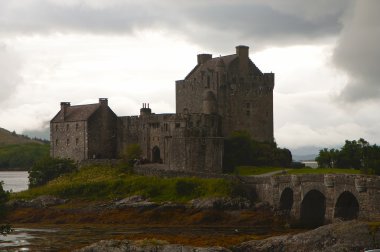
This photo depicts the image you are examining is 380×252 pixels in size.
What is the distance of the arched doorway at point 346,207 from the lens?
61.6 m

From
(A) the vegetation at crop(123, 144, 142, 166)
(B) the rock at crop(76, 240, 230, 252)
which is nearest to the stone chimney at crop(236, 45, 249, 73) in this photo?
(A) the vegetation at crop(123, 144, 142, 166)

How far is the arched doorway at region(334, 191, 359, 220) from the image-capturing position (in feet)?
202

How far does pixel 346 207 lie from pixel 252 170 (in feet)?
70.8

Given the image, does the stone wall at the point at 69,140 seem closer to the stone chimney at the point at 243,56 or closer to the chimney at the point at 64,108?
the chimney at the point at 64,108

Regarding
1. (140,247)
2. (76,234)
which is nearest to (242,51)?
(76,234)

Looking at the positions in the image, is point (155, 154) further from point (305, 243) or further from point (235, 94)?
point (305, 243)

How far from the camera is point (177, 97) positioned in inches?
3853

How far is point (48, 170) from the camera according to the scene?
308 feet

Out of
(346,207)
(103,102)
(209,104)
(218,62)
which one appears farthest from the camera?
(103,102)

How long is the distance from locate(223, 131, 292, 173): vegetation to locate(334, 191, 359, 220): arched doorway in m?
22.7

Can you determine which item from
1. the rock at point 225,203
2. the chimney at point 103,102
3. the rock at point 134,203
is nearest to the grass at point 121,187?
the rock at point 134,203

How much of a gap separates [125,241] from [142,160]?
38.9 meters

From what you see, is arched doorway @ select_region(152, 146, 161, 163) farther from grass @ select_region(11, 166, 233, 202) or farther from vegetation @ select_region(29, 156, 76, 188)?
vegetation @ select_region(29, 156, 76, 188)

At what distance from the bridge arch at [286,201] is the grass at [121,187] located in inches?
216
